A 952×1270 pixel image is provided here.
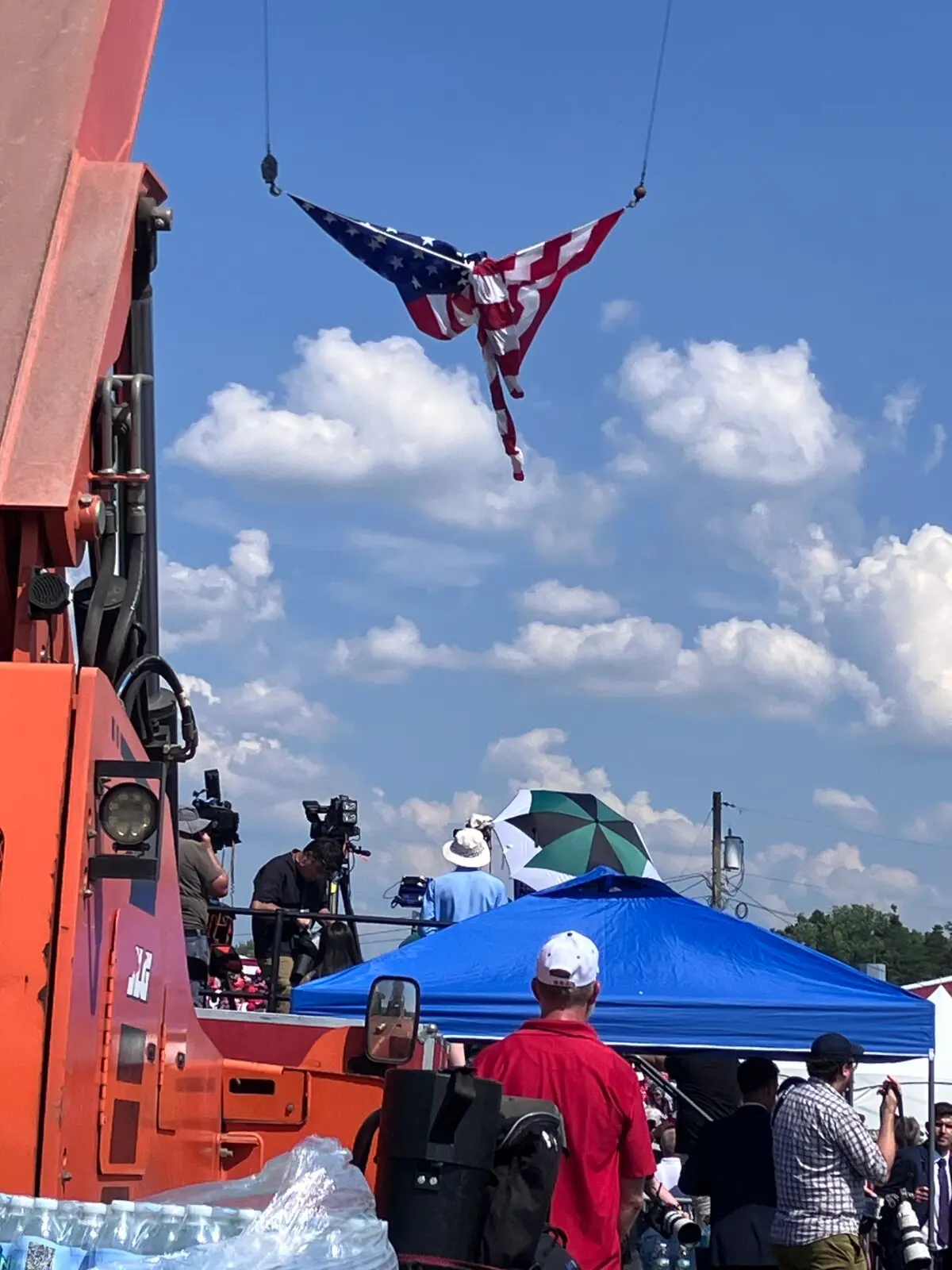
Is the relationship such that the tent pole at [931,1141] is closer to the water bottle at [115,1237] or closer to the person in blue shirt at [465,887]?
the person in blue shirt at [465,887]

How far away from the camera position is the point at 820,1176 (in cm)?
686

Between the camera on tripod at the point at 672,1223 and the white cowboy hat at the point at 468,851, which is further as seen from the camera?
the white cowboy hat at the point at 468,851

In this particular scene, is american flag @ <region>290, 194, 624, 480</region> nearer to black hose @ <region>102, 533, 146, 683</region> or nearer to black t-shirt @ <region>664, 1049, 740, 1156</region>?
black t-shirt @ <region>664, 1049, 740, 1156</region>

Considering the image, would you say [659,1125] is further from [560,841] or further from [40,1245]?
[40,1245]

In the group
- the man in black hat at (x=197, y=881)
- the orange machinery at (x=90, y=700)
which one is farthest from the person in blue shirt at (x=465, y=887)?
the orange machinery at (x=90, y=700)

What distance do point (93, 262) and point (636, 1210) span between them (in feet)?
10.3

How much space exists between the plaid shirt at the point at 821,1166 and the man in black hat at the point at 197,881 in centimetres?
259

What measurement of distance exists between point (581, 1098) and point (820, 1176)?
8.87ft

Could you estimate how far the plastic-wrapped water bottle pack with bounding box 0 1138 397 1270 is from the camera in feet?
8.04

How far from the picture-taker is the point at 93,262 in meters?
3.72

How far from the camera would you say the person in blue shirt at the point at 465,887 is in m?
11.0

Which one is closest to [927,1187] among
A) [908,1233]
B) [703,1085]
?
[703,1085]

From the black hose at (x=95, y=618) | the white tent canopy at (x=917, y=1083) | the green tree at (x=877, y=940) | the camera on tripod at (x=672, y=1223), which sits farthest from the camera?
the green tree at (x=877, y=940)

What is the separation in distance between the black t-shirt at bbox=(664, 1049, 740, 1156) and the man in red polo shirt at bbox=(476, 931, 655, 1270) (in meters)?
5.12
